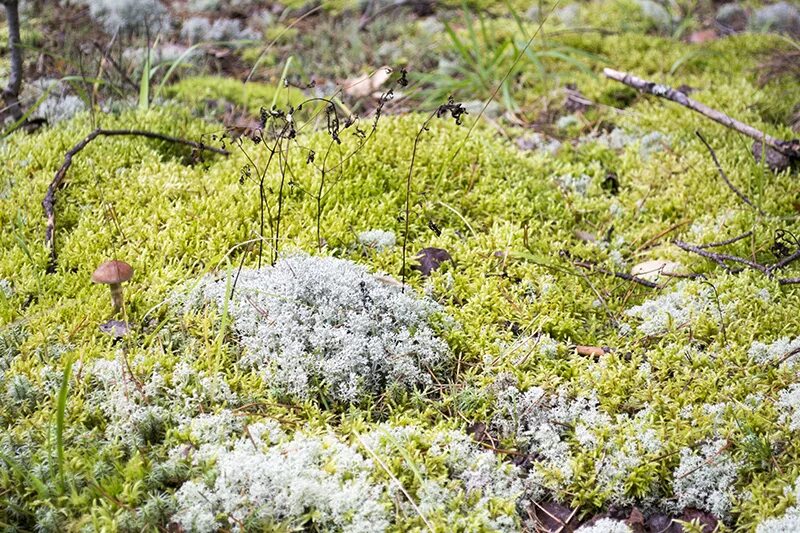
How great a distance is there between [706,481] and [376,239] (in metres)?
2.06

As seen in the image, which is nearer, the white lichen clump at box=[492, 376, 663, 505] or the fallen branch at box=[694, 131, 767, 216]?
the white lichen clump at box=[492, 376, 663, 505]

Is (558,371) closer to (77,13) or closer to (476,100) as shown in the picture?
(476,100)

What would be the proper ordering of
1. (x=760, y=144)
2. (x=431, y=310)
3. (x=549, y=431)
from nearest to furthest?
(x=549, y=431) → (x=431, y=310) → (x=760, y=144)

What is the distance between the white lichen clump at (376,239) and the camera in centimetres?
378

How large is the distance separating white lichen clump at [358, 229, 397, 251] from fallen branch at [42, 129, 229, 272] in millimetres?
1019

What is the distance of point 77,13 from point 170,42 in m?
1.23

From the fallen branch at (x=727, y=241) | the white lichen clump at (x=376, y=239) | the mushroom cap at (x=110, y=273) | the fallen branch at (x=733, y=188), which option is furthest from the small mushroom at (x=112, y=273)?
the fallen branch at (x=733, y=188)

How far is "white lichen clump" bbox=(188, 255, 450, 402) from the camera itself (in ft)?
9.69

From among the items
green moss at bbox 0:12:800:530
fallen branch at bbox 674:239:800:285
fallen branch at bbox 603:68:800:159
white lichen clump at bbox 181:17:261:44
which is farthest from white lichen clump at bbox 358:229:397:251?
white lichen clump at bbox 181:17:261:44

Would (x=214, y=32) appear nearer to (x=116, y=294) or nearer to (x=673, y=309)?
(x=116, y=294)

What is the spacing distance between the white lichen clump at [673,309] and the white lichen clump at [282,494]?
1705mm

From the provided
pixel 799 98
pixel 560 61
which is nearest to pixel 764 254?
pixel 799 98

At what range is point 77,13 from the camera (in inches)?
292

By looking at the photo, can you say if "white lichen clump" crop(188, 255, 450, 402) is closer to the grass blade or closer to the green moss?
the green moss
